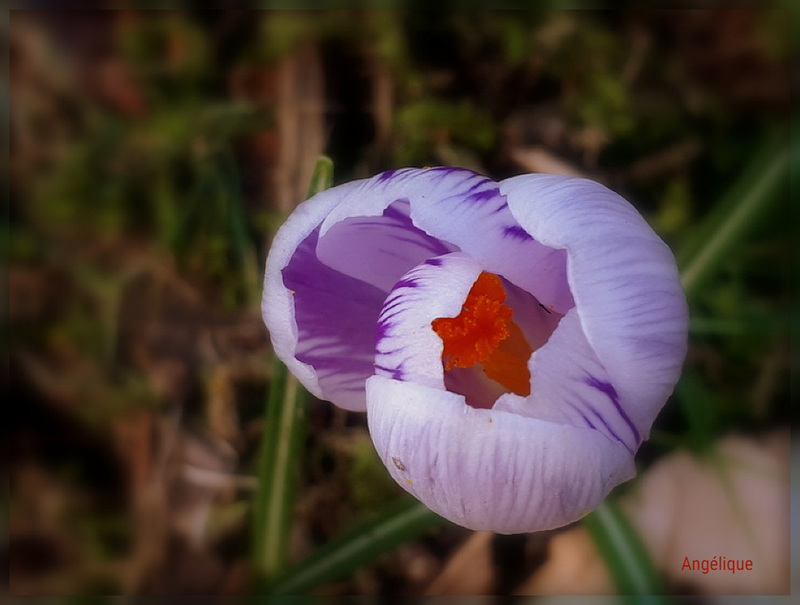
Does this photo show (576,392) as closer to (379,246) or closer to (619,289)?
(619,289)

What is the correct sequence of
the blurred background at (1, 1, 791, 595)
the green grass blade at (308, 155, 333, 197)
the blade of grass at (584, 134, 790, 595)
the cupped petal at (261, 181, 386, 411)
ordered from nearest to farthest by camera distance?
the cupped petal at (261, 181, 386, 411) < the green grass blade at (308, 155, 333, 197) < the blade of grass at (584, 134, 790, 595) < the blurred background at (1, 1, 791, 595)

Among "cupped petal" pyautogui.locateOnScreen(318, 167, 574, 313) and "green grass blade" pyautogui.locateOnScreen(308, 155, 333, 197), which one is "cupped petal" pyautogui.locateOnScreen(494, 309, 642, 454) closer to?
"cupped petal" pyautogui.locateOnScreen(318, 167, 574, 313)

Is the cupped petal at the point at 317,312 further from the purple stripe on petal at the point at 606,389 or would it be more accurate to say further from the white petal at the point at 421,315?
the purple stripe on petal at the point at 606,389

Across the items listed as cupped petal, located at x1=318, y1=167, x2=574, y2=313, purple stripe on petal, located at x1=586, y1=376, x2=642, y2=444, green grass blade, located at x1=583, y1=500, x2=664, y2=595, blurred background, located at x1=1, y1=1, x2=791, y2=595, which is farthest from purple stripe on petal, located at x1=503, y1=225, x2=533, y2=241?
blurred background, located at x1=1, y1=1, x2=791, y2=595

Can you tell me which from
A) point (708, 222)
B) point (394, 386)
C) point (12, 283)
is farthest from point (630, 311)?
point (12, 283)

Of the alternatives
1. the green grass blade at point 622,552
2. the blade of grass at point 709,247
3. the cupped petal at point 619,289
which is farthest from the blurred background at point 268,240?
the cupped petal at point 619,289

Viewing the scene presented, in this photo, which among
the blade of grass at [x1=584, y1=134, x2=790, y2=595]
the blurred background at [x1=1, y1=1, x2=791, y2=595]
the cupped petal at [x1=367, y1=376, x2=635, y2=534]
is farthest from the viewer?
the blurred background at [x1=1, y1=1, x2=791, y2=595]
